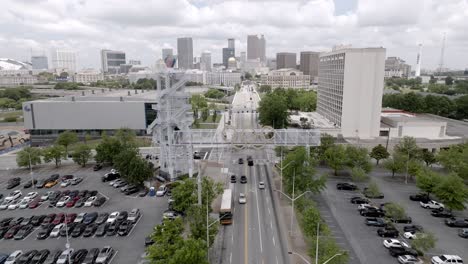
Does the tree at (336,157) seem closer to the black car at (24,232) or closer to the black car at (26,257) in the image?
the black car at (26,257)

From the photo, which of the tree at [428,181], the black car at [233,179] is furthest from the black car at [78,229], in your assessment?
the tree at [428,181]

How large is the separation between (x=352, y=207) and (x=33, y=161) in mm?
46792

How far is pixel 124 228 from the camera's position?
29.1 metres

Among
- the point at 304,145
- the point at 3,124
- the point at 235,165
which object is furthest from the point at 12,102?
the point at 304,145

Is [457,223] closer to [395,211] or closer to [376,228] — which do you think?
[395,211]

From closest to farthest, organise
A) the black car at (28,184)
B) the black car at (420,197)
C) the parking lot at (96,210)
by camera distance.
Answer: the parking lot at (96,210)
the black car at (420,197)
the black car at (28,184)

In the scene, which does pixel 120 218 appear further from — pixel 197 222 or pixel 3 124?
pixel 3 124

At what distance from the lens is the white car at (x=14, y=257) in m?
24.4

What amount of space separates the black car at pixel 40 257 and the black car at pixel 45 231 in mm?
3217

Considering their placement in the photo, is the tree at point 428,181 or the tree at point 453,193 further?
the tree at point 428,181

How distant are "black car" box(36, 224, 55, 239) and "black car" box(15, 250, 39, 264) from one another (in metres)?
2.82

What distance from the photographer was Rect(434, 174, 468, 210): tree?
1242 inches

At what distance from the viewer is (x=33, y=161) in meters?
47.7

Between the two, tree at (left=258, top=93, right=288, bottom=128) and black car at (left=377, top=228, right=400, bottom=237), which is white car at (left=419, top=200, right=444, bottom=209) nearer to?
black car at (left=377, top=228, right=400, bottom=237)
